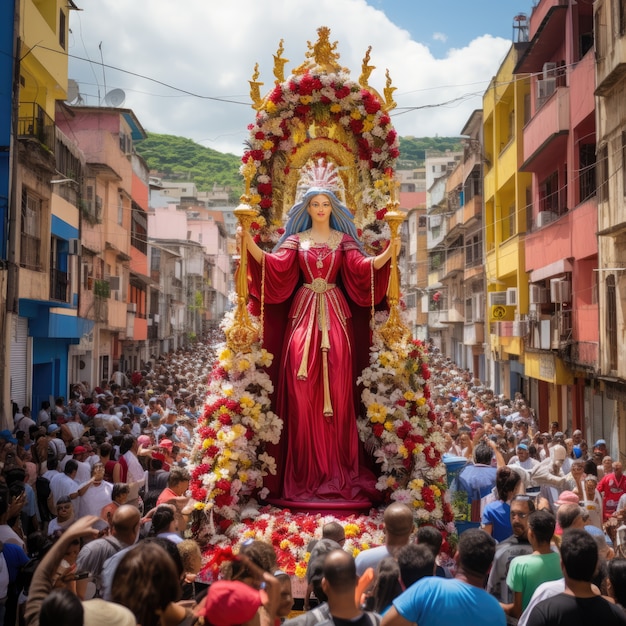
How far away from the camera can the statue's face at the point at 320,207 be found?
385 inches

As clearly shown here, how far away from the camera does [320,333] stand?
377 inches

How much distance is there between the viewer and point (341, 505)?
900cm

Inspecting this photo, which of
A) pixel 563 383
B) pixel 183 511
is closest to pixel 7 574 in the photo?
pixel 183 511

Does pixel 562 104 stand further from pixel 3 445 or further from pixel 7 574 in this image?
pixel 7 574

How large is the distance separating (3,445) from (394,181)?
6.20 m

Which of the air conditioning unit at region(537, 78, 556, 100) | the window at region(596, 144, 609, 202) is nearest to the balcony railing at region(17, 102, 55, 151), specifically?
the window at region(596, 144, 609, 202)

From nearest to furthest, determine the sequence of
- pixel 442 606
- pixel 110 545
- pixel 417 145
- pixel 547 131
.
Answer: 1. pixel 442 606
2. pixel 110 545
3. pixel 547 131
4. pixel 417 145

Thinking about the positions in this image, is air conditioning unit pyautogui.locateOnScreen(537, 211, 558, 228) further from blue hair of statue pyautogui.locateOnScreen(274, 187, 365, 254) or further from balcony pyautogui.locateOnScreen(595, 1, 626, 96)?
blue hair of statue pyautogui.locateOnScreen(274, 187, 365, 254)

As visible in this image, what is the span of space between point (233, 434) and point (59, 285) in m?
15.1

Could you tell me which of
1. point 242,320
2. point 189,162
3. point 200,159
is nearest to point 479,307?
point 242,320

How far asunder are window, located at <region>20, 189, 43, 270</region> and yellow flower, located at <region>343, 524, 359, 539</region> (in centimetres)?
1295

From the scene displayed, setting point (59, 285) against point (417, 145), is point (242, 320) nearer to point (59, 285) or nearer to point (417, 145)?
point (59, 285)

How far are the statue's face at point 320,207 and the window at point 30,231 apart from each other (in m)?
11.2

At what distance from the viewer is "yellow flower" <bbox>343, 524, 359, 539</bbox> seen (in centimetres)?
834
